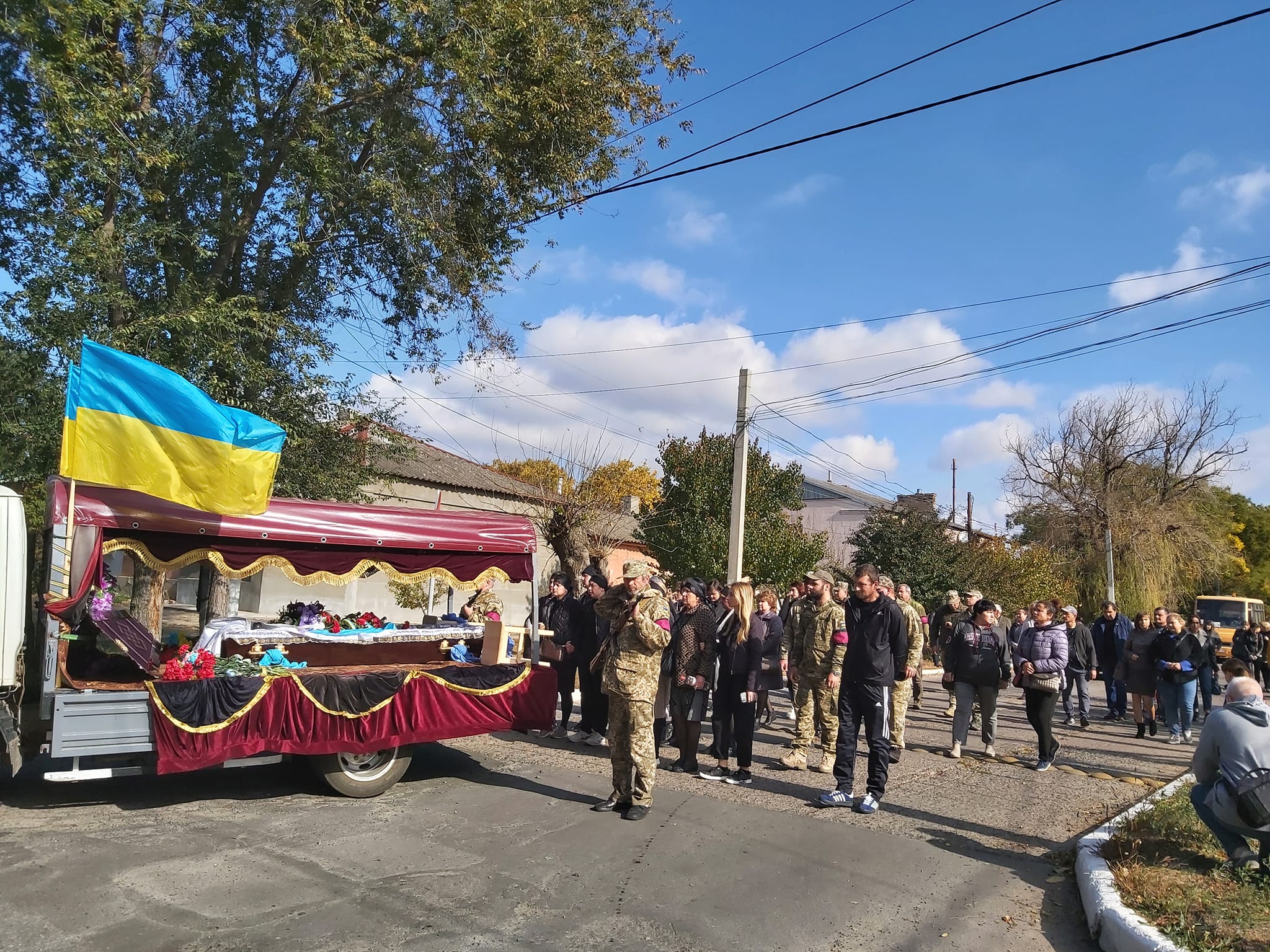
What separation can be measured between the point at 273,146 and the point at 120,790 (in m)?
8.36

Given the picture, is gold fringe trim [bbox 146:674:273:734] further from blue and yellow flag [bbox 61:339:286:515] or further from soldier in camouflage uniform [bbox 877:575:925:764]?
soldier in camouflage uniform [bbox 877:575:925:764]

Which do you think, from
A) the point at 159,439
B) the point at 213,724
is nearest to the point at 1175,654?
the point at 213,724

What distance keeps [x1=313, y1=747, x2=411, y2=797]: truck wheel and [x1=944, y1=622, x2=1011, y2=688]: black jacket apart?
5896 millimetres

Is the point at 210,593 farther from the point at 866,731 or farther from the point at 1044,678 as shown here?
the point at 1044,678

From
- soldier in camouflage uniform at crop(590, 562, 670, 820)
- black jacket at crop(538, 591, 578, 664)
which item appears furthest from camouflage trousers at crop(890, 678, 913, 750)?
soldier in camouflage uniform at crop(590, 562, 670, 820)

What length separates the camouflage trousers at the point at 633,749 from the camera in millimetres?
6883

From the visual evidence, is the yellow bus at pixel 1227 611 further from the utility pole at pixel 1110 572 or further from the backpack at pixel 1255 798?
the backpack at pixel 1255 798

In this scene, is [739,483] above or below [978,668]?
above

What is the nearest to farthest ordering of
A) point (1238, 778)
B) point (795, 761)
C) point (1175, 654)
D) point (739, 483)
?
point (1238, 778)
point (795, 761)
point (1175, 654)
point (739, 483)

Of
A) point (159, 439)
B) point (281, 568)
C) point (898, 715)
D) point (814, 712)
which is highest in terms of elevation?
point (159, 439)

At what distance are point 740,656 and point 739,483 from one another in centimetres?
860

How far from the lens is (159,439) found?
696 centimetres

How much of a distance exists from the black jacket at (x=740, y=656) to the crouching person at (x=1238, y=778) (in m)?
3.61

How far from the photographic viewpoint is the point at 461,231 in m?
13.6
